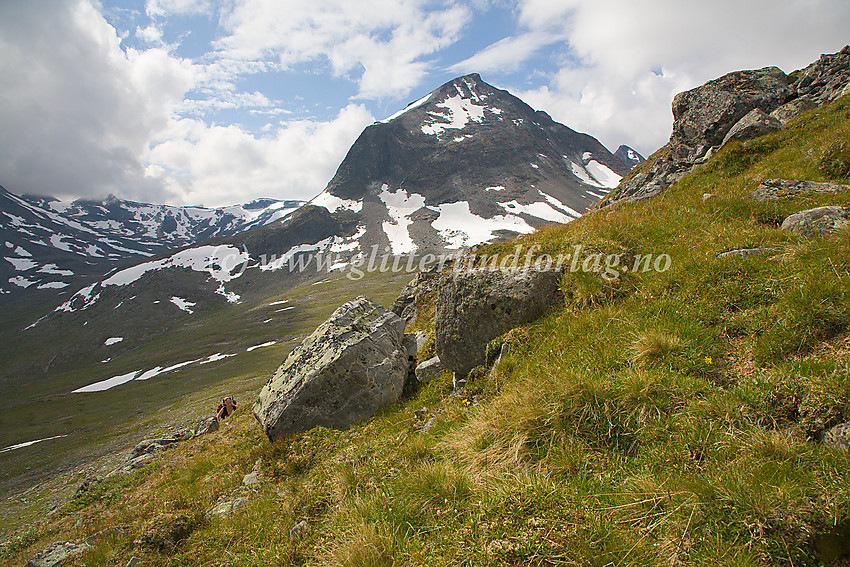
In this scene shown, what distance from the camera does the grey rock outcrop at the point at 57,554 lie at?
9234 mm

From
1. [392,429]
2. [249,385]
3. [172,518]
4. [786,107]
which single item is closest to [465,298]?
[392,429]

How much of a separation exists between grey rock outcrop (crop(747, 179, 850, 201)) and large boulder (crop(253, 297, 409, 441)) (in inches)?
→ 434

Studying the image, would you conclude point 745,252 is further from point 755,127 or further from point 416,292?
point 416,292

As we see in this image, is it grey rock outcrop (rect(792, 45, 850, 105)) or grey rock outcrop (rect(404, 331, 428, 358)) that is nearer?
grey rock outcrop (rect(404, 331, 428, 358))

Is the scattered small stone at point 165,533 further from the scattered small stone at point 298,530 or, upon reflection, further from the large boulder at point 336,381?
the scattered small stone at point 298,530

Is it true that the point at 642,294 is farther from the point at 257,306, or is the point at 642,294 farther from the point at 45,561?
the point at 257,306

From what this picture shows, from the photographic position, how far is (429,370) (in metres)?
11.6

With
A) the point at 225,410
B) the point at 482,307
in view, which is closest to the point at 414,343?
the point at 482,307

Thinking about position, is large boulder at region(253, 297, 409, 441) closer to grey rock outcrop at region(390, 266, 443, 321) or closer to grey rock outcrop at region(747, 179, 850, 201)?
grey rock outcrop at region(390, 266, 443, 321)

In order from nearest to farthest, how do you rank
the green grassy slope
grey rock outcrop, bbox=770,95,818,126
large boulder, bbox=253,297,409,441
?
the green grassy slope, large boulder, bbox=253,297,409,441, grey rock outcrop, bbox=770,95,818,126

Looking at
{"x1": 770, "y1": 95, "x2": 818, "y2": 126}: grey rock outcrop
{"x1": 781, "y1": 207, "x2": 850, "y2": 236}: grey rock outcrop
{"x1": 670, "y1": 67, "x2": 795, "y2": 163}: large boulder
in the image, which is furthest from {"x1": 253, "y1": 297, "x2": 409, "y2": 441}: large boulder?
{"x1": 770, "y1": 95, "x2": 818, "y2": 126}: grey rock outcrop

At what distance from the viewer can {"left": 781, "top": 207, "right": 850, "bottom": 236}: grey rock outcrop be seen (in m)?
7.03

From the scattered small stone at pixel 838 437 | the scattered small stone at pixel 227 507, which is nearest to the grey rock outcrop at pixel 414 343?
the scattered small stone at pixel 227 507

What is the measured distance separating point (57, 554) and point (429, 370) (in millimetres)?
10522
